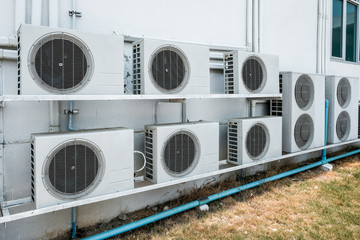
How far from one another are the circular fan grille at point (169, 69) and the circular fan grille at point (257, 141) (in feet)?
3.09

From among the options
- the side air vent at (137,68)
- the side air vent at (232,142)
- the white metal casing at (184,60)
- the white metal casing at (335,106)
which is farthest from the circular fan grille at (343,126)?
the side air vent at (137,68)

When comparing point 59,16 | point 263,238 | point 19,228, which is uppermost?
point 59,16

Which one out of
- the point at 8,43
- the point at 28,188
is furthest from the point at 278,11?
the point at 28,188

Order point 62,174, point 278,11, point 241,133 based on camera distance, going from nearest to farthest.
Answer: point 62,174
point 241,133
point 278,11

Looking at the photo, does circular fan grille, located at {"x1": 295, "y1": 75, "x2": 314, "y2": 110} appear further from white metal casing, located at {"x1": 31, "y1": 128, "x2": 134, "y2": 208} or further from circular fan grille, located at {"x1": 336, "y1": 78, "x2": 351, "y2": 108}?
white metal casing, located at {"x1": 31, "y1": 128, "x2": 134, "y2": 208}

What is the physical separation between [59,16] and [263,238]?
2124 mm

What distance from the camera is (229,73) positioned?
256cm

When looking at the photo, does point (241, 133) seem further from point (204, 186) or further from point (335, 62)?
point (335, 62)

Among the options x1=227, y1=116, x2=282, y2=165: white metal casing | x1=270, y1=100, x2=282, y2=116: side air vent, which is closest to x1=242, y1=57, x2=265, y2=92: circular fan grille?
x1=227, y1=116, x2=282, y2=165: white metal casing

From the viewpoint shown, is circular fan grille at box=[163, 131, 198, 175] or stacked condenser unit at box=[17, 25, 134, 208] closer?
stacked condenser unit at box=[17, 25, 134, 208]

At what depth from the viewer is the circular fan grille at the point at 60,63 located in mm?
1475

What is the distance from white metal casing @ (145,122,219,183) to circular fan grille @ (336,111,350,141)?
218cm

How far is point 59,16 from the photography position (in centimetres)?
189

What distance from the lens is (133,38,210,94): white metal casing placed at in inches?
73.6
